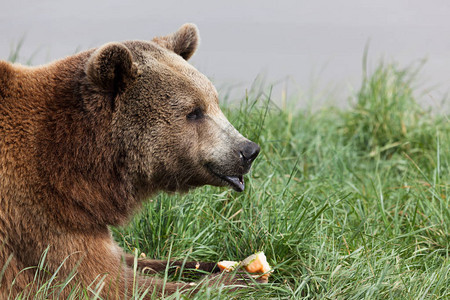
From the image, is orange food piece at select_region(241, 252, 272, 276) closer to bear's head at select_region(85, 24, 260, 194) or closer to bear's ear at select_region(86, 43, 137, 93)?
bear's head at select_region(85, 24, 260, 194)

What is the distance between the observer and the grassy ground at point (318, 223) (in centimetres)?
455

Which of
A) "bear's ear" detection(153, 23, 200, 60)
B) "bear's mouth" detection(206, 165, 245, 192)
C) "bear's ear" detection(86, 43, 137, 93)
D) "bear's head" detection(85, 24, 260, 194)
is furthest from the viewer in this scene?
"bear's ear" detection(153, 23, 200, 60)

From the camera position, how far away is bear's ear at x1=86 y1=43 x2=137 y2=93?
13.7 ft

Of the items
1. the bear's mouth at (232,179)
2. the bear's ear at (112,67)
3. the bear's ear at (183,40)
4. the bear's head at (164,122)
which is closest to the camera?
the bear's ear at (112,67)

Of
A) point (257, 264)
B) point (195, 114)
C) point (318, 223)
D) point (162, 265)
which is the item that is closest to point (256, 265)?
point (257, 264)

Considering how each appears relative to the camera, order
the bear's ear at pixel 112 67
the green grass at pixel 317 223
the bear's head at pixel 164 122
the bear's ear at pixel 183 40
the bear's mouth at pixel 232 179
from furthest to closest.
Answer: the bear's ear at pixel 183 40 < the bear's mouth at pixel 232 179 < the green grass at pixel 317 223 < the bear's head at pixel 164 122 < the bear's ear at pixel 112 67

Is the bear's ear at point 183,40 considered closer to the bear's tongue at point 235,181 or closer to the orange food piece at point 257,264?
the bear's tongue at point 235,181

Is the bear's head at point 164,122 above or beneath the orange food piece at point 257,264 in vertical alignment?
above

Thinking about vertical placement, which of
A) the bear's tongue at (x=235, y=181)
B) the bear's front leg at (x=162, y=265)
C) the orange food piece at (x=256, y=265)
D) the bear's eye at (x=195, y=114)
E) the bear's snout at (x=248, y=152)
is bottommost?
the bear's front leg at (x=162, y=265)

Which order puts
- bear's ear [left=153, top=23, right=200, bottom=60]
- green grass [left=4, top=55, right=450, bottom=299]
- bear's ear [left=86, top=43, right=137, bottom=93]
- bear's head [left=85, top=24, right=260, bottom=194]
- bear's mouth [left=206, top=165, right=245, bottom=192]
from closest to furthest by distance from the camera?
bear's ear [left=86, top=43, right=137, bottom=93], bear's head [left=85, top=24, right=260, bottom=194], green grass [left=4, top=55, right=450, bottom=299], bear's mouth [left=206, top=165, right=245, bottom=192], bear's ear [left=153, top=23, right=200, bottom=60]

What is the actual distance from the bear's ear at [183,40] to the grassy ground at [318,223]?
43.6 inches

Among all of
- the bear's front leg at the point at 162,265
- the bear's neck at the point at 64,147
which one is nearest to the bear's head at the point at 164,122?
the bear's neck at the point at 64,147

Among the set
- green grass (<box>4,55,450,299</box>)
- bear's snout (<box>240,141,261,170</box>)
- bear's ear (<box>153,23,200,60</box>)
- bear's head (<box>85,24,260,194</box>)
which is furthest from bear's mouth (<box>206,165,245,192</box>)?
bear's ear (<box>153,23,200,60</box>)

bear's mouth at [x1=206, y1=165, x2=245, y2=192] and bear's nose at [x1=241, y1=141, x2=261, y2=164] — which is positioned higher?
bear's nose at [x1=241, y1=141, x2=261, y2=164]
